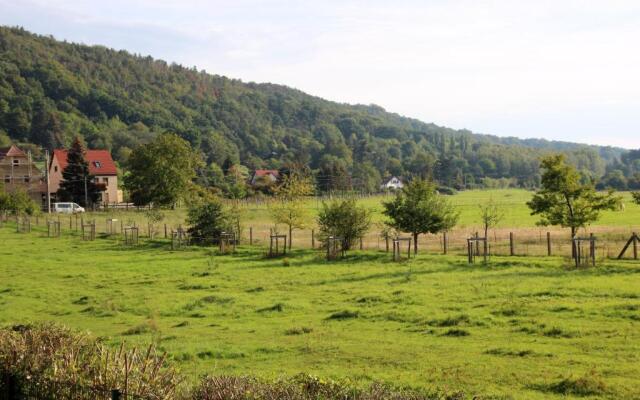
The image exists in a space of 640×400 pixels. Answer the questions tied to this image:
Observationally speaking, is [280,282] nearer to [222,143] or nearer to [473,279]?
[473,279]

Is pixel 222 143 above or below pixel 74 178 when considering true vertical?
above

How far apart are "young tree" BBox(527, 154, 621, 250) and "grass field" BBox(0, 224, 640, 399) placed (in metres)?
5.36

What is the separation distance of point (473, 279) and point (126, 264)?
20742 mm

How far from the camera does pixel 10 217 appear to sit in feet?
230

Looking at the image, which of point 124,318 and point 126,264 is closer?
point 124,318

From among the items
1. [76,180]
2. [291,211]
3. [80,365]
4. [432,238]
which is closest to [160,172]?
[76,180]

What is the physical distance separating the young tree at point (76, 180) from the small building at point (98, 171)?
17.3ft

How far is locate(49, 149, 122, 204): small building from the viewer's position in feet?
324

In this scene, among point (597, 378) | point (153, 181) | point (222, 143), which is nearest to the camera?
point (597, 378)

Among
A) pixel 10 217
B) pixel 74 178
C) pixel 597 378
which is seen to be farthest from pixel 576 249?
pixel 74 178

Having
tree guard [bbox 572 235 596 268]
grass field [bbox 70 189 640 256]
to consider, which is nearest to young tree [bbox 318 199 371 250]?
grass field [bbox 70 189 640 256]

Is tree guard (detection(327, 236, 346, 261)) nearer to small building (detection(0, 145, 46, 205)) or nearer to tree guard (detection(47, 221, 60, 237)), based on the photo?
tree guard (detection(47, 221, 60, 237))

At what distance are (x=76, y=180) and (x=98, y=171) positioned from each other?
34.5ft

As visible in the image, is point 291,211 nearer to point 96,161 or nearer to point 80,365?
point 80,365
